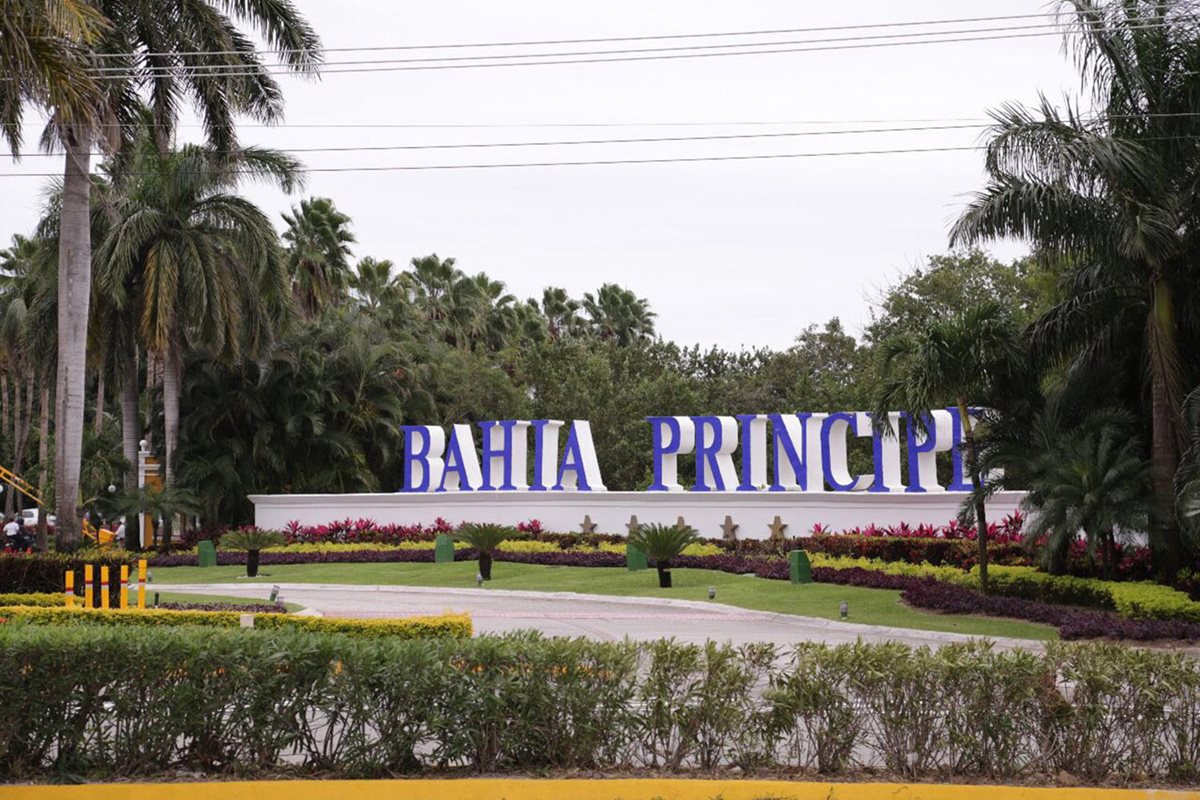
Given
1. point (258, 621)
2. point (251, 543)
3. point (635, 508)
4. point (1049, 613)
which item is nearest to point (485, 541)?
point (251, 543)

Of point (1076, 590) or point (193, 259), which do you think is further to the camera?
point (193, 259)

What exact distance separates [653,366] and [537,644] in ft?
142

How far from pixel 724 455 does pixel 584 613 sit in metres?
12.2

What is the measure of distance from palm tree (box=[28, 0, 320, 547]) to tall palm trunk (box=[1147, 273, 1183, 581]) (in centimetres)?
1627

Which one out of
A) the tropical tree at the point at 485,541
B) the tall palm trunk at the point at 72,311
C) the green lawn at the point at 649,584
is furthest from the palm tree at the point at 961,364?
the tall palm trunk at the point at 72,311

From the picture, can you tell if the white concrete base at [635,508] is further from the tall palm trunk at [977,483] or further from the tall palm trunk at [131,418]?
the tall palm trunk at [977,483]

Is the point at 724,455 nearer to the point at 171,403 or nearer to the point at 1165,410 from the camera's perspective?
the point at 1165,410

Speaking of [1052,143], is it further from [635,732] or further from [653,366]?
[653,366]

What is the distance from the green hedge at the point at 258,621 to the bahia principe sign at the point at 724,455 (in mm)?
12866

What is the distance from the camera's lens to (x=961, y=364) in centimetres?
2120

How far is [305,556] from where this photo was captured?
35688 mm

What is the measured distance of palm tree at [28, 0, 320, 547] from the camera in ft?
85.4

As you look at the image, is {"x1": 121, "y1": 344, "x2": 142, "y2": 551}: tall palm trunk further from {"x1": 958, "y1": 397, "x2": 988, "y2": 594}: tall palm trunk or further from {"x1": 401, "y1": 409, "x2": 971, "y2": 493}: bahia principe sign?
{"x1": 958, "y1": 397, "x2": 988, "y2": 594}: tall palm trunk

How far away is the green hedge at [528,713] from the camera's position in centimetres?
872
